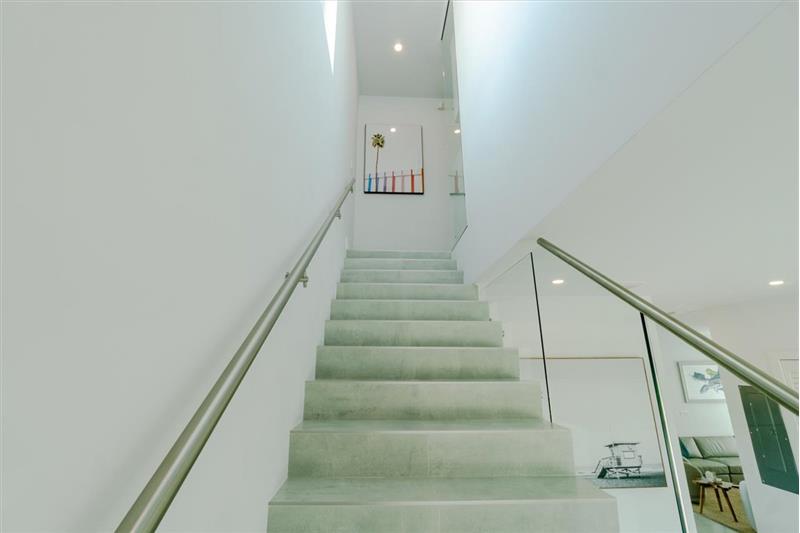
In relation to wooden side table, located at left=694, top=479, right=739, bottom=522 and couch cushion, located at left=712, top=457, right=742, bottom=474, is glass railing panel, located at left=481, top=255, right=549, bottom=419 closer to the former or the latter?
wooden side table, located at left=694, top=479, right=739, bottom=522

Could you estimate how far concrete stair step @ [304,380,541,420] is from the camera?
1960mm

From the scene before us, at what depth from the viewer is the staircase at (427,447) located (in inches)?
52.2

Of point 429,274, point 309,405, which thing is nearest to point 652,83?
point 309,405

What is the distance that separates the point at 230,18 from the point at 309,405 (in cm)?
172

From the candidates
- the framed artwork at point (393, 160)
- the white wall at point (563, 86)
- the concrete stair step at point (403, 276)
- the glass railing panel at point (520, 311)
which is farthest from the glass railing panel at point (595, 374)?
the framed artwork at point (393, 160)

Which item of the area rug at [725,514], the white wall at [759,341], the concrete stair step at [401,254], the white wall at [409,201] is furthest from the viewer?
the white wall at [409,201]

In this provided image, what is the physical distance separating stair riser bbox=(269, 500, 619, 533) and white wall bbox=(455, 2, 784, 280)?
121 cm

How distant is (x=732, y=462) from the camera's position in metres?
2.20

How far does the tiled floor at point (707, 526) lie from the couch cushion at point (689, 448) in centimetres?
24

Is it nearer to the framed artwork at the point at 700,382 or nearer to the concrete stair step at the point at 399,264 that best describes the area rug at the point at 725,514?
the framed artwork at the point at 700,382

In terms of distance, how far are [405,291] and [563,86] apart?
2009mm

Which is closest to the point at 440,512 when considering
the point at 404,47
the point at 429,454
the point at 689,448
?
the point at 429,454

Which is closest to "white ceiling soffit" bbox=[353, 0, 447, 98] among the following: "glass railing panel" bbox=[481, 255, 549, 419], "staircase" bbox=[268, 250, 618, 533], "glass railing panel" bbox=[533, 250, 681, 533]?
"glass railing panel" bbox=[481, 255, 549, 419]

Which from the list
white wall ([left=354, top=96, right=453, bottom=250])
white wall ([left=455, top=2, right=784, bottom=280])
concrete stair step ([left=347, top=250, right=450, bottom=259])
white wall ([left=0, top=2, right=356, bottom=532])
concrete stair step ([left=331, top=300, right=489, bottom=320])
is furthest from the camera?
white wall ([left=354, top=96, right=453, bottom=250])
